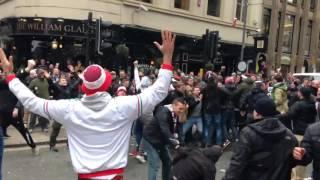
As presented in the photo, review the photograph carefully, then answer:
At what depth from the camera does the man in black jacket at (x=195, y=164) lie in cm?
381

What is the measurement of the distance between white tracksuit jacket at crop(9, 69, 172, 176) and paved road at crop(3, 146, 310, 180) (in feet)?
15.2

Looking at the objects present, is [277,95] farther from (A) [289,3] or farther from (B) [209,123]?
(A) [289,3]

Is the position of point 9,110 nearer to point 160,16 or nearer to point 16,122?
point 16,122

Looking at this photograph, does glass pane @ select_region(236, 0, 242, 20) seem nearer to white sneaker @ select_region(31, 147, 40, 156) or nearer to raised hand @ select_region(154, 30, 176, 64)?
white sneaker @ select_region(31, 147, 40, 156)

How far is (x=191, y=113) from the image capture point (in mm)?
10828

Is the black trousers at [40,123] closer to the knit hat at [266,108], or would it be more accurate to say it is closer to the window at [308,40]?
the knit hat at [266,108]

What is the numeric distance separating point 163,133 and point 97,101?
307 centimetres

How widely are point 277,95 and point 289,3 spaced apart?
28539 mm

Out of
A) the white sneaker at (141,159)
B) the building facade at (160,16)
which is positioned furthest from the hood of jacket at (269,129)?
the building facade at (160,16)

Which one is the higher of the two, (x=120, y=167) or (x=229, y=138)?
(x=120, y=167)

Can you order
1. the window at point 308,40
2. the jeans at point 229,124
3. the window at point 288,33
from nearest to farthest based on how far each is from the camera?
the jeans at point 229,124 → the window at point 288,33 → the window at point 308,40

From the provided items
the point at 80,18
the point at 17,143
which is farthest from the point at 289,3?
the point at 17,143

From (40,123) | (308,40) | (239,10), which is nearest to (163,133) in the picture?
(40,123)

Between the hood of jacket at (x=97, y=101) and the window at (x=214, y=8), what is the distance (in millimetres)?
25594
